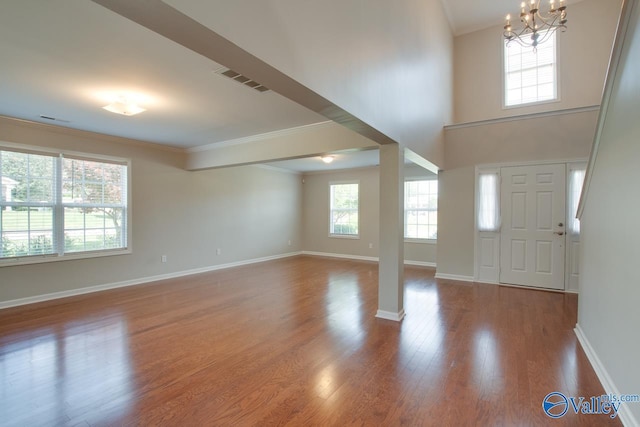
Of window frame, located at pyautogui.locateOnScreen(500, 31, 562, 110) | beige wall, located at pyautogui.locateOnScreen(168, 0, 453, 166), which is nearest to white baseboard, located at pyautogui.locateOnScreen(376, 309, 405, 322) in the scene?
beige wall, located at pyautogui.locateOnScreen(168, 0, 453, 166)

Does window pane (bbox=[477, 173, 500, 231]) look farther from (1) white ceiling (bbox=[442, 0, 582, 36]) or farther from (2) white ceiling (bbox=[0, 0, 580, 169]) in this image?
(1) white ceiling (bbox=[442, 0, 582, 36])

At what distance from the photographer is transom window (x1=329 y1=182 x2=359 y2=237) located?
8086 mm

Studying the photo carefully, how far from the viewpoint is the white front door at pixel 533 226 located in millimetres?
4777

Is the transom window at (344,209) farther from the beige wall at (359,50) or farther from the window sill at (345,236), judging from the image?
the beige wall at (359,50)

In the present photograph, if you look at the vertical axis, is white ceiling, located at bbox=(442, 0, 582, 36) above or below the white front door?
above

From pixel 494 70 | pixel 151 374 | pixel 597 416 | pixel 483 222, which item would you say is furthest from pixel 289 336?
pixel 494 70

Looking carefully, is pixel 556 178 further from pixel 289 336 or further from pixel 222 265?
pixel 222 265

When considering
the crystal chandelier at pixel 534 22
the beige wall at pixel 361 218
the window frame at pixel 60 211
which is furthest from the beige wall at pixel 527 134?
the window frame at pixel 60 211

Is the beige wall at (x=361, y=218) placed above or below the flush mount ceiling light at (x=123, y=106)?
below

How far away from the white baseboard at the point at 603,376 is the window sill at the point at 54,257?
622cm

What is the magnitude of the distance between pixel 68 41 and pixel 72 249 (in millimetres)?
3542

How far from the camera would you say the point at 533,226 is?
496 cm

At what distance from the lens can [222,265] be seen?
662 cm

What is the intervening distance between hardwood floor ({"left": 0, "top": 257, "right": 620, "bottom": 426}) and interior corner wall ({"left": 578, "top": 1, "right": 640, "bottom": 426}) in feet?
1.10
